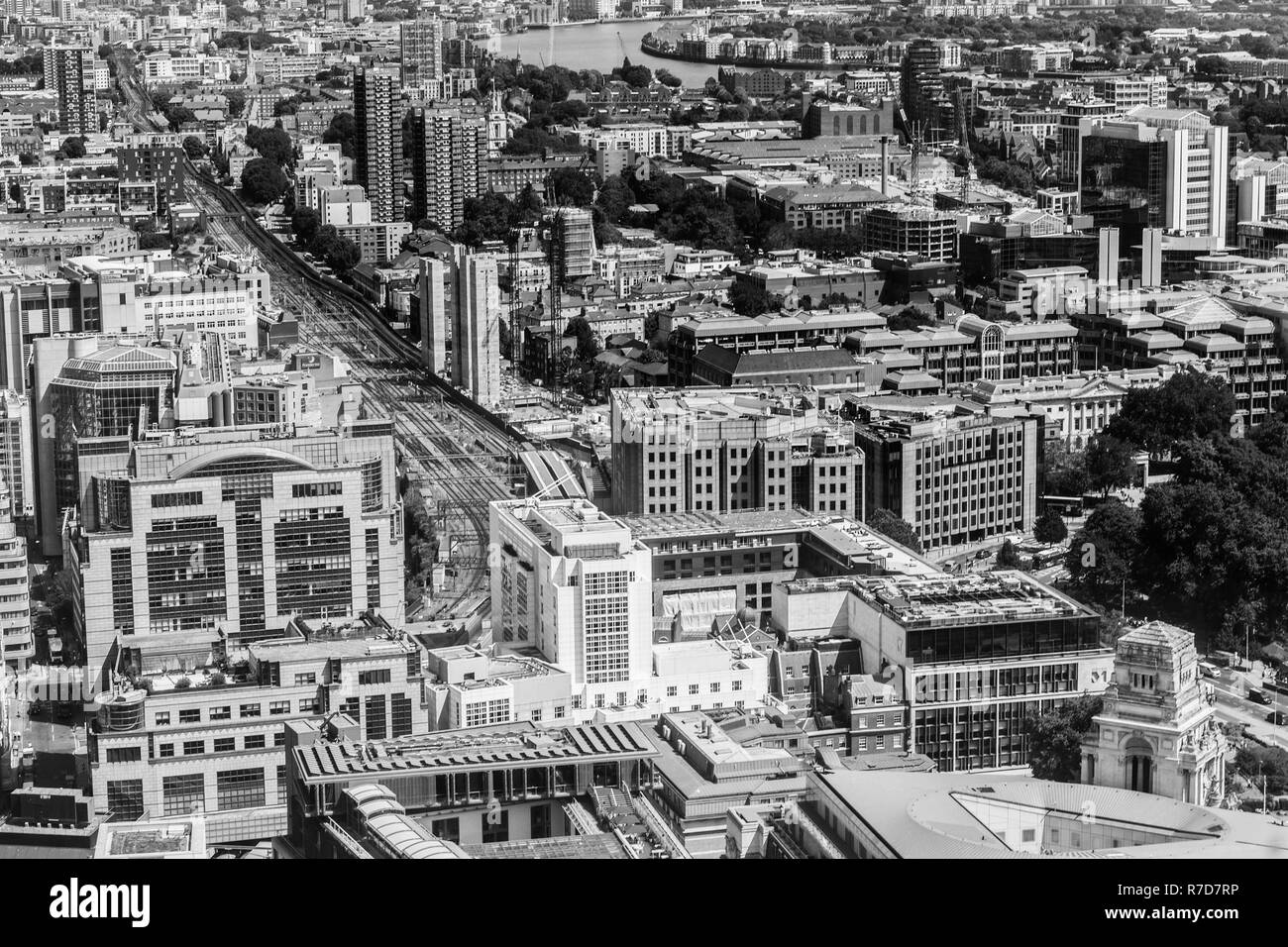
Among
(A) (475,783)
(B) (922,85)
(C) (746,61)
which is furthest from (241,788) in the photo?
(C) (746,61)

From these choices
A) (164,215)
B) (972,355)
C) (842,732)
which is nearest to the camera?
(842,732)

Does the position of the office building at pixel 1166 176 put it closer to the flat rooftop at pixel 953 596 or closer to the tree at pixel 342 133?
the tree at pixel 342 133

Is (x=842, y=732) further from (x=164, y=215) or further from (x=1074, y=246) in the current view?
(x=164, y=215)

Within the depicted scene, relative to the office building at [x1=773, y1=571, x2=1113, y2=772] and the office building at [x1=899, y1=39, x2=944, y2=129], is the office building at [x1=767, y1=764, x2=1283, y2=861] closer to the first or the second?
the office building at [x1=773, y1=571, x2=1113, y2=772]

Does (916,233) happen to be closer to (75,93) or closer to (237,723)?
(237,723)

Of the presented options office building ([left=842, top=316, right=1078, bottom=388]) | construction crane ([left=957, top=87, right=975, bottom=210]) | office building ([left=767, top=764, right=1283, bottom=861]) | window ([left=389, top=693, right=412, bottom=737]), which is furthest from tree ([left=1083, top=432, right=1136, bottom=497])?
construction crane ([left=957, top=87, right=975, bottom=210])
